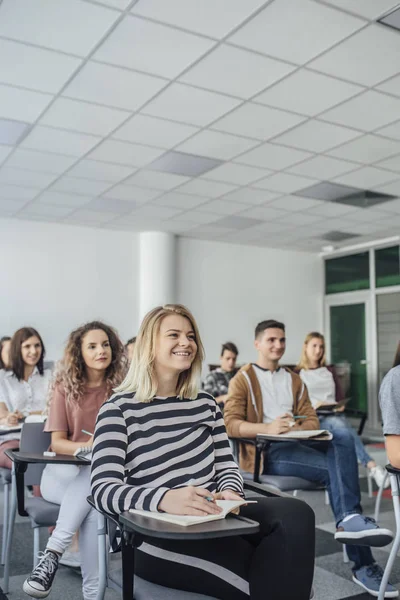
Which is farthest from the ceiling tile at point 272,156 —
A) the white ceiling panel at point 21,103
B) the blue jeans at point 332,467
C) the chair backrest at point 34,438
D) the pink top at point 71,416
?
the chair backrest at point 34,438

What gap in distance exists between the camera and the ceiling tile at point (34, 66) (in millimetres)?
3354

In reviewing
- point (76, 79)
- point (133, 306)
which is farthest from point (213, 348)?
point (76, 79)

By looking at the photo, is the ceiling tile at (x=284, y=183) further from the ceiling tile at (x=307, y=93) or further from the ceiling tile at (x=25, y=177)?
the ceiling tile at (x=25, y=177)

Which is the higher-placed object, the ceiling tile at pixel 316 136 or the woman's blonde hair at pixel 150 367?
the ceiling tile at pixel 316 136

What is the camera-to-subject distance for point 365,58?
3420mm

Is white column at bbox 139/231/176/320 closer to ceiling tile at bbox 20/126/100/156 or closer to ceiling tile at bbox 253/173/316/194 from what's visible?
ceiling tile at bbox 253/173/316/194

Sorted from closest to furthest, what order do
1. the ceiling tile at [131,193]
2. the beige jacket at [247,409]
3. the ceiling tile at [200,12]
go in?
the ceiling tile at [200,12] < the beige jacket at [247,409] < the ceiling tile at [131,193]

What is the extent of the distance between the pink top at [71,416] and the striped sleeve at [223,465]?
3.19 feet

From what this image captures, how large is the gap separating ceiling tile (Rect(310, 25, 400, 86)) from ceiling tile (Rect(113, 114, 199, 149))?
1270 millimetres

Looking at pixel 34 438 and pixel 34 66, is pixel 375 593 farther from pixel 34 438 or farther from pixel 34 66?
pixel 34 66

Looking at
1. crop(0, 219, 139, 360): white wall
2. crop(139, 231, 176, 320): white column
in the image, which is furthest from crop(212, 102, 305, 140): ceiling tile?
crop(0, 219, 139, 360): white wall

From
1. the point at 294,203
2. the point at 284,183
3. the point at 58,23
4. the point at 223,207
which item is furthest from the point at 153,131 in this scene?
the point at 294,203

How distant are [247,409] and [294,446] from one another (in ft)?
1.02

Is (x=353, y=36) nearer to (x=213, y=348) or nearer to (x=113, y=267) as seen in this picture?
(x=113, y=267)
